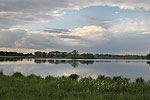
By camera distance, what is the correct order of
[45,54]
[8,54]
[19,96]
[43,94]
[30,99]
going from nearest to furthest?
1. [30,99]
2. [19,96]
3. [43,94]
4. [8,54]
5. [45,54]

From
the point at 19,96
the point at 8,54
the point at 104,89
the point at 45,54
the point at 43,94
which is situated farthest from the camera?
the point at 45,54

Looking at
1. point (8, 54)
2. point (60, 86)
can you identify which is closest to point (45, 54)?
point (8, 54)

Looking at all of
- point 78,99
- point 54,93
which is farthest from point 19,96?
point 78,99

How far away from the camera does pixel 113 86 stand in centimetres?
944

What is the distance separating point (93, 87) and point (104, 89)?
718 millimetres

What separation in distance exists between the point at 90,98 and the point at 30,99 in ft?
8.62

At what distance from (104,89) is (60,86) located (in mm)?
2623

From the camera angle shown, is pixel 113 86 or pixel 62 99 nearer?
pixel 62 99

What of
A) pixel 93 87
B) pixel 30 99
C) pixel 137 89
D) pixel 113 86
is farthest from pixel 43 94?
pixel 137 89

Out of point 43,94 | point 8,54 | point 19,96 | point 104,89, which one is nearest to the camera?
point 19,96

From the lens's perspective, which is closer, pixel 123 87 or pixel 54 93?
pixel 54 93

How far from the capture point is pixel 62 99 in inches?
277

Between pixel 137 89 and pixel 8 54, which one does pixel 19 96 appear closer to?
pixel 137 89

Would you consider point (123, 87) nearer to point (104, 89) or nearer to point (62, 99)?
point (104, 89)
